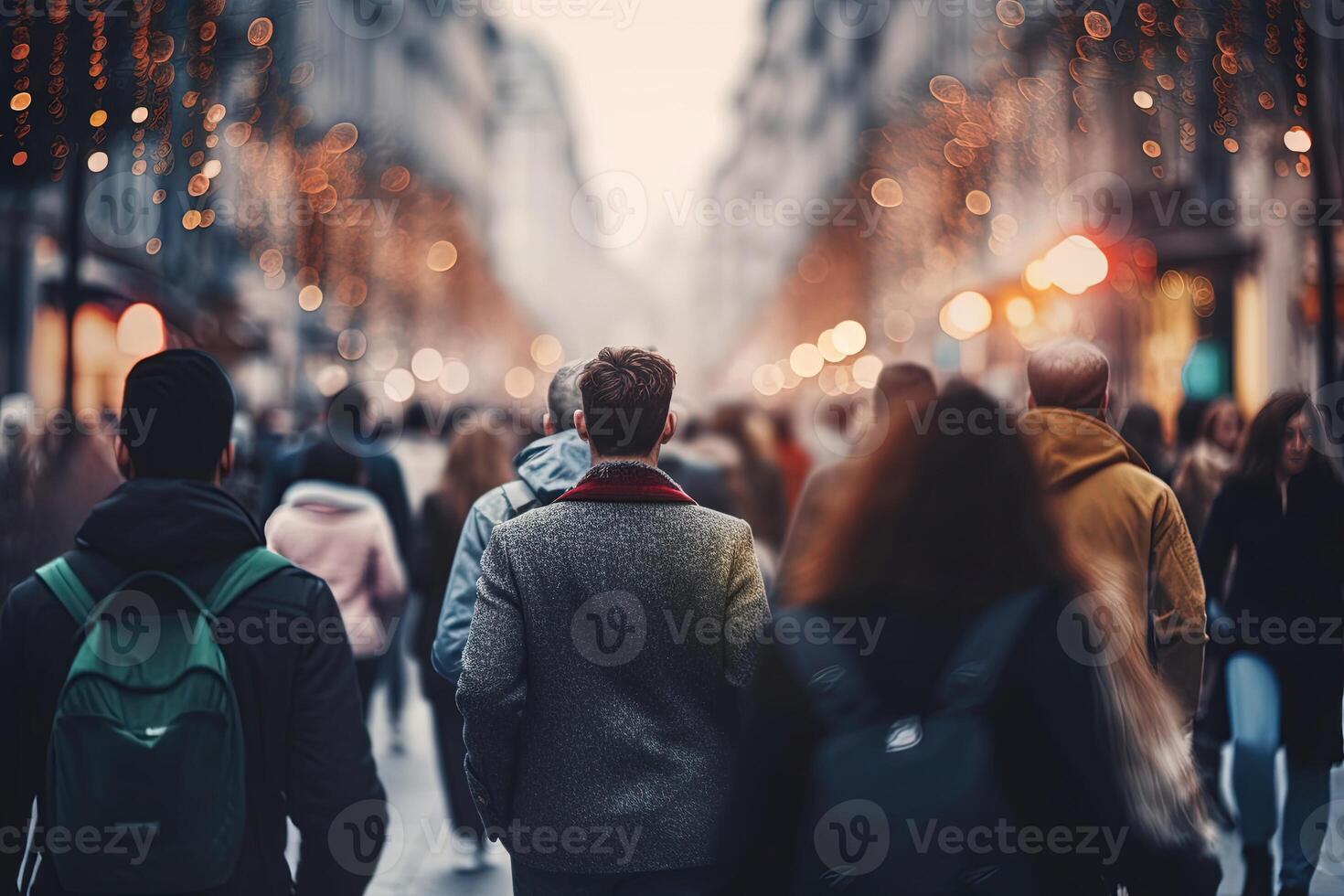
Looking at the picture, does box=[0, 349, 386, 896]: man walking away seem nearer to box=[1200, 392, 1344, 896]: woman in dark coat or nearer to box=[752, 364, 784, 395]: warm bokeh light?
box=[1200, 392, 1344, 896]: woman in dark coat

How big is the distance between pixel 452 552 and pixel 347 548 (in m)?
0.56

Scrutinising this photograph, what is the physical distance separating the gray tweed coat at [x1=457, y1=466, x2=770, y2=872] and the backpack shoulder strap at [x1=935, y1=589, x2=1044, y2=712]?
707 millimetres

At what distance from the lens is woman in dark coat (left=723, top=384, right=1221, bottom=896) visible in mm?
2359

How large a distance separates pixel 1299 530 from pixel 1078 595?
316cm

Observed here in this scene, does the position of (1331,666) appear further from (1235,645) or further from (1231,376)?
(1231,376)

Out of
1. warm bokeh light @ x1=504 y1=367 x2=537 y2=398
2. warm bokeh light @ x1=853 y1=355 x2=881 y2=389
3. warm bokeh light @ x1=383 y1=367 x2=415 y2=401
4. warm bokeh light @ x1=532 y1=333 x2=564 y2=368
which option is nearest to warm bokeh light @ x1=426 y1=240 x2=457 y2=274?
warm bokeh light @ x1=383 y1=367 x2=415 y2=401

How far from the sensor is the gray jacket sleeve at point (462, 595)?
401 centimetres

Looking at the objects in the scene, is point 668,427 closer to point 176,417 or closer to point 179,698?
point 176,417

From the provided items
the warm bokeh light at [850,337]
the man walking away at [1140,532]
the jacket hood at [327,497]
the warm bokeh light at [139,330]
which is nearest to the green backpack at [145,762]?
the man walking away at [1140,532]

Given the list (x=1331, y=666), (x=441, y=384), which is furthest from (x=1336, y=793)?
(x=441, y=384)

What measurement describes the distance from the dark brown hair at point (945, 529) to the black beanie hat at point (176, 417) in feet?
4.22

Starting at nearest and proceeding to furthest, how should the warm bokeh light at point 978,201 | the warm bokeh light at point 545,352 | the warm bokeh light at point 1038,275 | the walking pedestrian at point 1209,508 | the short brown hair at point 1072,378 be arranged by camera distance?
the short brown hair at point 1072,378
the walking pedestrian at point 1209,508
the warm bokeh light at point 1038,275
the warm bokeh light at point 978,201
the warm bokeh light at point 545,352

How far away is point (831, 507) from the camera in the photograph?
251cm

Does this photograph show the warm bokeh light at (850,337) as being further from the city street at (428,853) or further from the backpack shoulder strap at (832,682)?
the backpack shoulder strap at (832,682)
